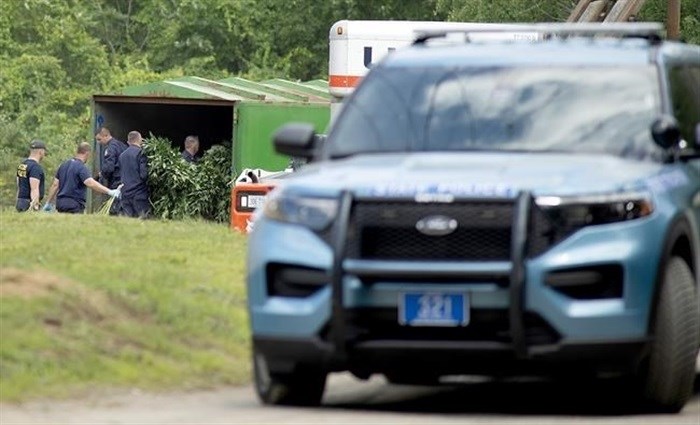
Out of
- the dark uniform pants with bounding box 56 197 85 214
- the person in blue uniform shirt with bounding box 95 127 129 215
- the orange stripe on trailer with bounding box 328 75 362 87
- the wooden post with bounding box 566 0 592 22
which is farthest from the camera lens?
the wooden post with bounding box 566 0 592 22

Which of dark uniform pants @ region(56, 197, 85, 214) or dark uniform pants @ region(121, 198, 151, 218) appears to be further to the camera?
dark uniform pants @ region(121, 198, 151, 218)

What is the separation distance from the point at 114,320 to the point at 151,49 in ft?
201

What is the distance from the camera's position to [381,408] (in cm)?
1098

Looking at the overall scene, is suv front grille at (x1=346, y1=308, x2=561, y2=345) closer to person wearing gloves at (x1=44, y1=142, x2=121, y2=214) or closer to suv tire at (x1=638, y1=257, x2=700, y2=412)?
suv tire at (x1=638, y1=257, x2=700, y2=412)

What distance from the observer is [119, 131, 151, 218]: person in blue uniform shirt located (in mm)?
30125

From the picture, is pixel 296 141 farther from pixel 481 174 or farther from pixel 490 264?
pixel 490 264

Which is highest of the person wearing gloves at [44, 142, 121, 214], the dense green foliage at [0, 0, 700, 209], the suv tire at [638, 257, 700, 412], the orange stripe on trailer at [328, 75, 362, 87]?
the suv tire at [638, 257, 700, 412]

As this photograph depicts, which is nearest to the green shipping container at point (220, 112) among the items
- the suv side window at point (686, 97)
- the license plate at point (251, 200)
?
the license plate at point (251, 200)

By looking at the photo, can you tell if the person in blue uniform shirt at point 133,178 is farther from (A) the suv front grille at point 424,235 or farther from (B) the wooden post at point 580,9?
(A) the suv front grille at point 424,235

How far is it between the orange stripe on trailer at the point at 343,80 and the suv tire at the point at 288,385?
56.1ft

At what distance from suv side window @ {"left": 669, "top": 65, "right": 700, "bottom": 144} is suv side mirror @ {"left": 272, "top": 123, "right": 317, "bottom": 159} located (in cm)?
190

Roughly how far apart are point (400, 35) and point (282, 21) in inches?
1589

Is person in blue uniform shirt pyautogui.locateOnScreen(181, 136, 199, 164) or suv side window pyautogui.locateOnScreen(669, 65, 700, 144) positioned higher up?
suv side window pyautogui.locateOnScreen(669, 65, 700, 144)

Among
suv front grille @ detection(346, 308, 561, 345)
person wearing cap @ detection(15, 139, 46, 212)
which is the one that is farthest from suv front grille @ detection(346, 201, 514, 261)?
person wearing cap @ detection(15, 139, 46, 212)
